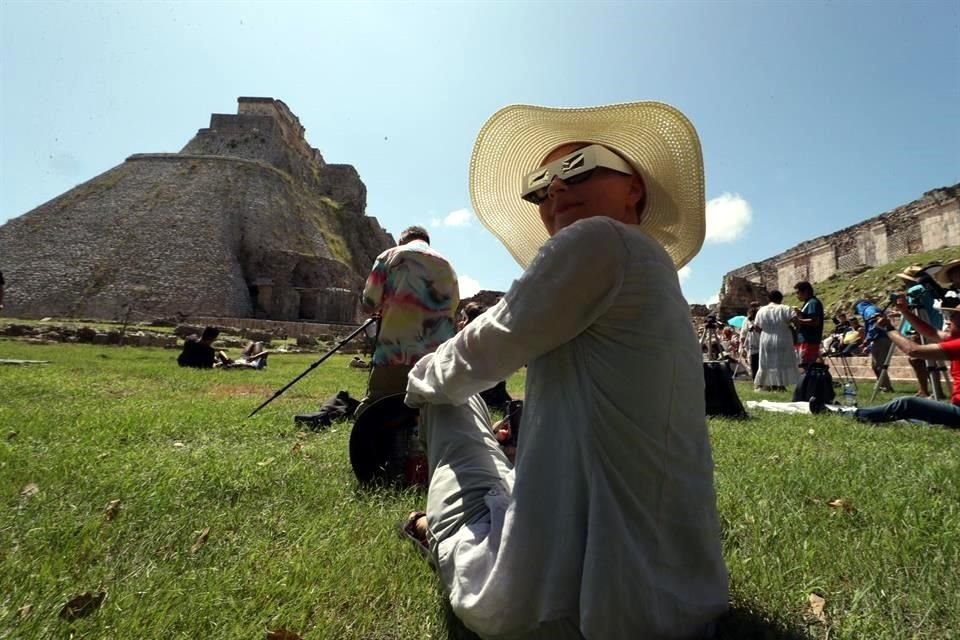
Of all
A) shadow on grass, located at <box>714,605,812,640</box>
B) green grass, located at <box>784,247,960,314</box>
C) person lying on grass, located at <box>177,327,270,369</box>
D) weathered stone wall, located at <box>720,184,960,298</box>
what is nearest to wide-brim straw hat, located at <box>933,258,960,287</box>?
shadow on grass, located at <box>714,605,812,640</box>

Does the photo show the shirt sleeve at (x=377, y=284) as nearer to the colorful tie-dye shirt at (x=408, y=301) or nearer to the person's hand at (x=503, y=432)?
the colorful tie-dye shirt at (x=408, y=301)

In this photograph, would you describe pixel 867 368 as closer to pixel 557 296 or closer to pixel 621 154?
pixel 621 154

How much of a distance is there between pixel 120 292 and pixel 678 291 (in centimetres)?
4333

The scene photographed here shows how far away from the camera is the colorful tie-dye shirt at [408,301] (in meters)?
3.88

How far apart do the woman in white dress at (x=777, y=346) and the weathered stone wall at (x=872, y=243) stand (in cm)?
1939

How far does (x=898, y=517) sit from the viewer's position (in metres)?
2.31

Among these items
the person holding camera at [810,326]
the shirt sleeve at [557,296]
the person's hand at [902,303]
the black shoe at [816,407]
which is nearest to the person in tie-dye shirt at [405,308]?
the shirt sleeve at [557,296]

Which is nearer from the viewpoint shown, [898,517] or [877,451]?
[898,517]

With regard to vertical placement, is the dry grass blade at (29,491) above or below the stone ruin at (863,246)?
below

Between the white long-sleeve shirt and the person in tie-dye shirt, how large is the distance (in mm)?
2601

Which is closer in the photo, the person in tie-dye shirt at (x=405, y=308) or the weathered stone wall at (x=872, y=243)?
the person in tie-dye shirt at (x=405, y=308)

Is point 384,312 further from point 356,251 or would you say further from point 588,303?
point 356,251

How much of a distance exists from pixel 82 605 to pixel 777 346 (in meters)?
10.0

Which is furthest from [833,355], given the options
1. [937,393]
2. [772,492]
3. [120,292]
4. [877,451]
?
[120,292]
